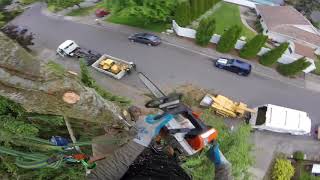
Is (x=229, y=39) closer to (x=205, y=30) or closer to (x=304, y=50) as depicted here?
(x=205, y=30)

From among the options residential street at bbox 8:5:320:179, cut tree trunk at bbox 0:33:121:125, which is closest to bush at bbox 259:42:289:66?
residential street at bbox 8:5:320:179

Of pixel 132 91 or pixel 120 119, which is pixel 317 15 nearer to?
pixel 132 91

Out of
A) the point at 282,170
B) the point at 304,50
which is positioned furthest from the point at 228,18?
the point at 282,170

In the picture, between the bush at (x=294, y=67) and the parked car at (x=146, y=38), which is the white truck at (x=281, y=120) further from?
the parked car at (x=146, y=38)

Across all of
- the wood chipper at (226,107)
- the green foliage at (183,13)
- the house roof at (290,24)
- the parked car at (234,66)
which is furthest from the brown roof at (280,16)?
the wood chipper at (226,107)

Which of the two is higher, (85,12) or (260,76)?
(85,12)

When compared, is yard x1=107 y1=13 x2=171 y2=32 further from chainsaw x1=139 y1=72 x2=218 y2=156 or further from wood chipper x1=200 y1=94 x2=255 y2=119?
chainsaw x1=139 y1=72 x2=218 y2=156

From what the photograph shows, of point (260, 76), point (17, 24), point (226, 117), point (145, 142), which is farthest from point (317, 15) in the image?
point (145, 142)
